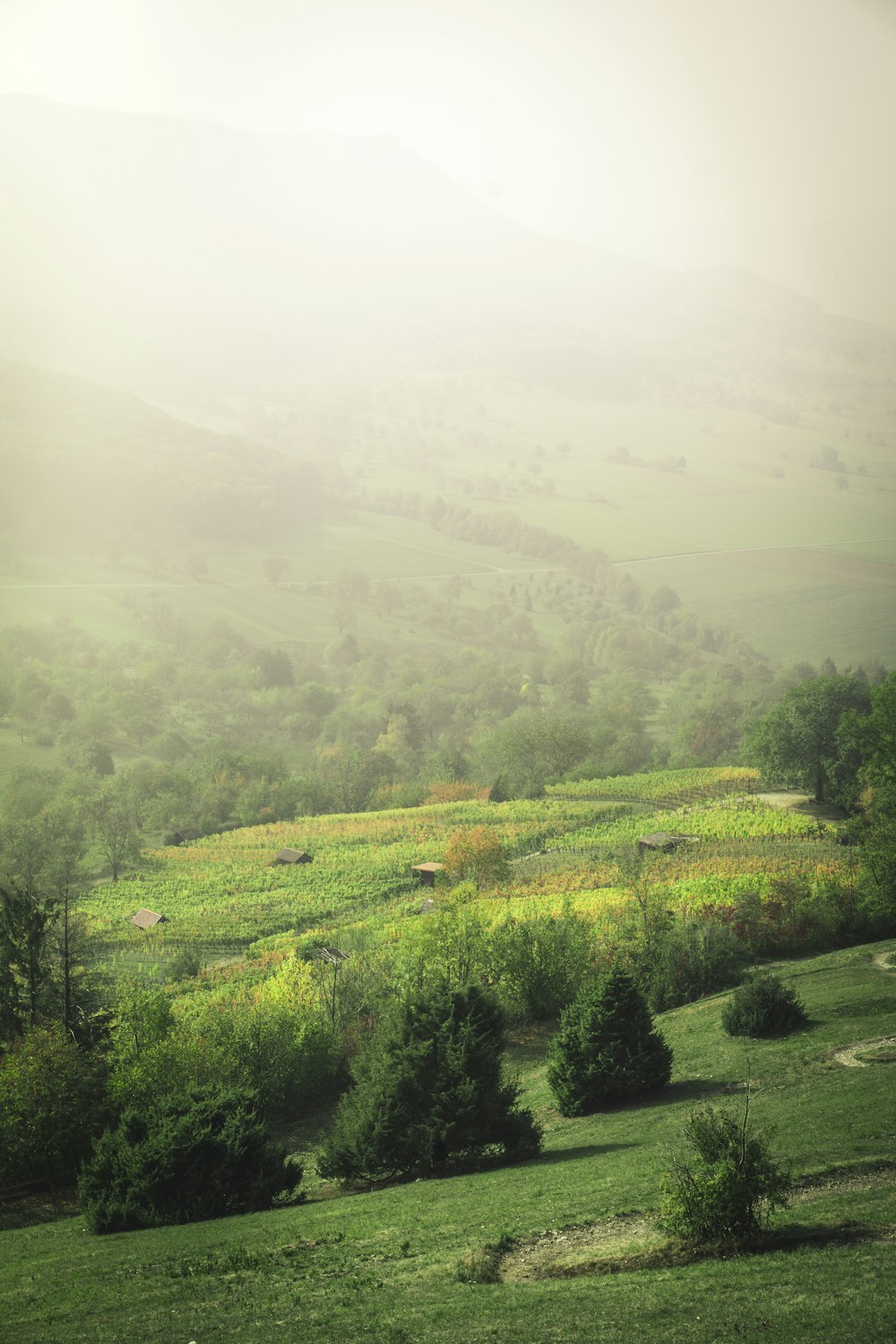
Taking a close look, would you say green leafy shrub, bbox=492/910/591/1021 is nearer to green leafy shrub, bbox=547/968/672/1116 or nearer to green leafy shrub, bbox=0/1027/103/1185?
green leafy shrub, bbox=547/968/672/1116

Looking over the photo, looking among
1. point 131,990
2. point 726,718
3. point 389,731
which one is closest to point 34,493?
point 389,731

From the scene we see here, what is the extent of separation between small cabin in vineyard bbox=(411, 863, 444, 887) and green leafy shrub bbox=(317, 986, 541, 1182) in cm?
3619

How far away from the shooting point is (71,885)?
2682 inches

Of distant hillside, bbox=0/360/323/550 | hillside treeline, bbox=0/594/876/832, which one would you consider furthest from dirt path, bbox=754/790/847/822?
distant hillside, bbox=0/360/323/550

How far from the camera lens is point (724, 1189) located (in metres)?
13.5

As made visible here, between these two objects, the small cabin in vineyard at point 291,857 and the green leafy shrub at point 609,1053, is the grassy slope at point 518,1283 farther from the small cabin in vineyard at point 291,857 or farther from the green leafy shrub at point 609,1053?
the small cabin in vineyard at point 291,857

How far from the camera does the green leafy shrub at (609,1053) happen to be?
25031 mm

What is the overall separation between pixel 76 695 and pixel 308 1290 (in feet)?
357

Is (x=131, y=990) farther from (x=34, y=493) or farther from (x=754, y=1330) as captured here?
(x=34, y=493)

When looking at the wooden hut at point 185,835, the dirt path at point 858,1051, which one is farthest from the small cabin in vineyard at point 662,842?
the wooden hut at point 185,835

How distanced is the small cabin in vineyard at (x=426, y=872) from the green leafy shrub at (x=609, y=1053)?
111 feet

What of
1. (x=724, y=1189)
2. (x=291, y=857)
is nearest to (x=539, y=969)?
(x=724, y=1189)

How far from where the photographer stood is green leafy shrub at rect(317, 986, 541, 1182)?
22.3 meters

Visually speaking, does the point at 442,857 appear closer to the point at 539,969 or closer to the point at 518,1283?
the point at 539,969
